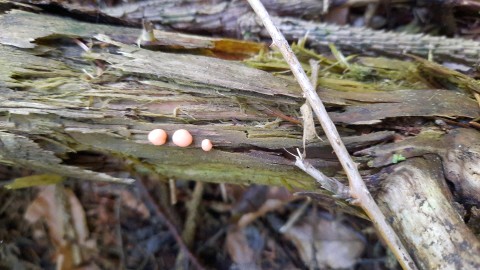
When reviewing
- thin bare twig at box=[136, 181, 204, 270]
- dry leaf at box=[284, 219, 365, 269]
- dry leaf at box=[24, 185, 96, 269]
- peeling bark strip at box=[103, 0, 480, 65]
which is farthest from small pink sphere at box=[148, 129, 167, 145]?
dry leaf at box=[24, 185, 96, 269]

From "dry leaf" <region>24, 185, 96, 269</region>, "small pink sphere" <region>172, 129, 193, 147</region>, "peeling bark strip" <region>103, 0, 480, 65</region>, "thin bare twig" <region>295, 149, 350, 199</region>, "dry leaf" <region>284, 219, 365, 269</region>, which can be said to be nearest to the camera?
"thin bare twig" <region>295, 149, 350, 199</region>

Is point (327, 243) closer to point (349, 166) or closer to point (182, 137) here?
point (349, 166)

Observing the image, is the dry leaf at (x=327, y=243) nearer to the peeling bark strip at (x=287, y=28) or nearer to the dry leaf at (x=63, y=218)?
the peeling bark strip at (x=287, y=28)

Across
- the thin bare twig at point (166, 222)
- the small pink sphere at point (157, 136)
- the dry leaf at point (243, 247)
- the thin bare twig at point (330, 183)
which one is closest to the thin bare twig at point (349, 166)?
the thin bare twig at point (330, 183)

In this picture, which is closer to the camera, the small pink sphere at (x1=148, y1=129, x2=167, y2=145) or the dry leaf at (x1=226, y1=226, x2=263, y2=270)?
the small pink sphere at (x1=148, y1=129, x2=167, y2=145)

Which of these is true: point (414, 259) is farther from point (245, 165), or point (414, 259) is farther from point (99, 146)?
point (99, 146)

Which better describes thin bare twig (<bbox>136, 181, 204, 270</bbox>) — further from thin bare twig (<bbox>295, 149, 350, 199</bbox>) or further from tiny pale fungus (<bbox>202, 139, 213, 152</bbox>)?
thin bare twig (<bbox>295, 149, 350, 199</bbox>)

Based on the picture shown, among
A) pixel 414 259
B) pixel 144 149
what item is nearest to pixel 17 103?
pixel 144 149
